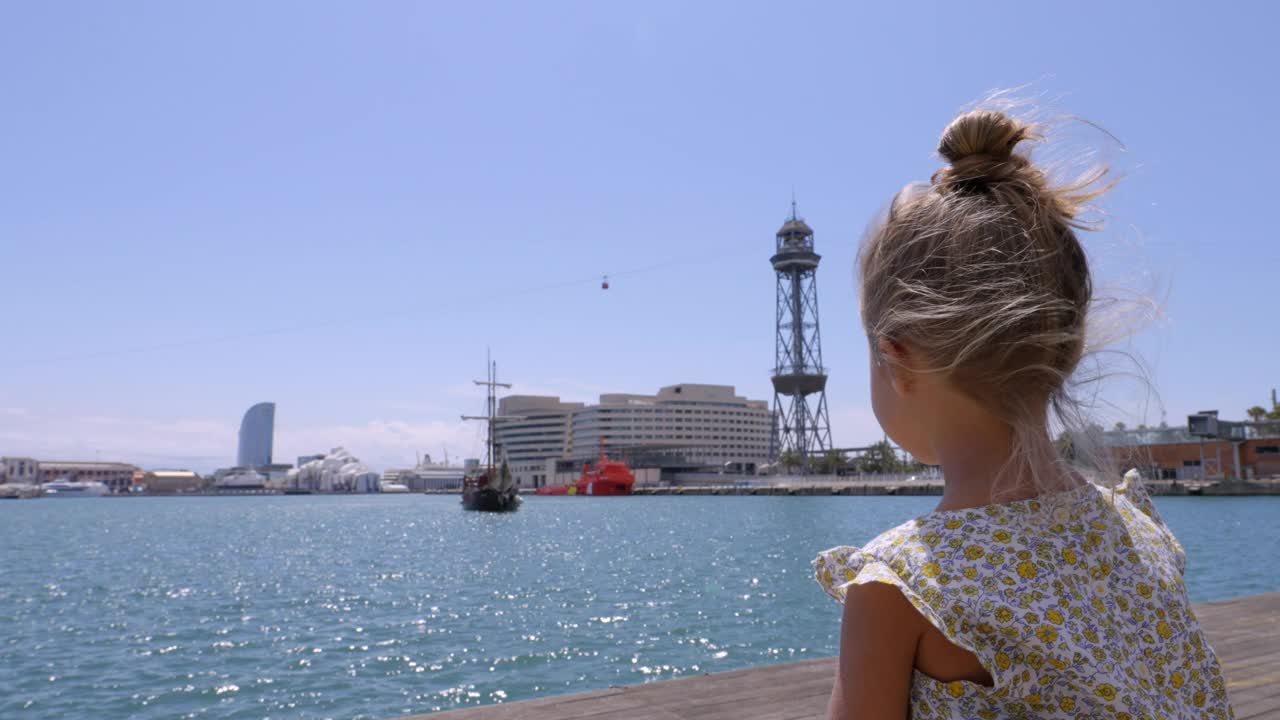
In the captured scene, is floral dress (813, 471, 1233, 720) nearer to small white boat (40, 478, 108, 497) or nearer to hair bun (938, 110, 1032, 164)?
hair bun (938, 110, 1032, 164)

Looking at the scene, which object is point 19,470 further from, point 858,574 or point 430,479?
point 858,574

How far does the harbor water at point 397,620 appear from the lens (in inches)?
403

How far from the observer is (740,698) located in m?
4.30

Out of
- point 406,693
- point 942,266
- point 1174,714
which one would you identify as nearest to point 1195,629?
point 1174,714

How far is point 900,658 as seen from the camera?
0.98 metres

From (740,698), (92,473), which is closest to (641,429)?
(92,473)

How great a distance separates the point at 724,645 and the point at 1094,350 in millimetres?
11548

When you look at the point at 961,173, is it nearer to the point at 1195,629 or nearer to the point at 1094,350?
the point at 1094,350

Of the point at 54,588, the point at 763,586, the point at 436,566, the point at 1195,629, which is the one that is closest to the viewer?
the point at 1195,629

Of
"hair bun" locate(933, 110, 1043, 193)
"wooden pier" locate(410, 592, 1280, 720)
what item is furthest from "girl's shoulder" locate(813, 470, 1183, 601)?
"wooden pier" locate(410, 592, 1280, 720)

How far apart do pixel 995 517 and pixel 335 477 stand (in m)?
196

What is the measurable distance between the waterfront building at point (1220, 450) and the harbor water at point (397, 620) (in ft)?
135

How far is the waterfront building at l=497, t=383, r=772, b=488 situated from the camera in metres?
153

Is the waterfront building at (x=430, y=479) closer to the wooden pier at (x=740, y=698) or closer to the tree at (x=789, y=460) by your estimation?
the tree at (x=789, y=460)
